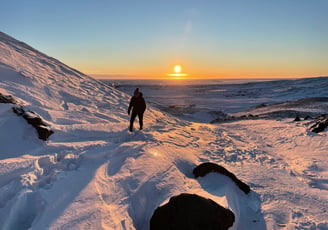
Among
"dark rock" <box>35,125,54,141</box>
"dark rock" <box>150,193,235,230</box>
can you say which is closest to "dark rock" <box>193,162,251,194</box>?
"dark rock" <box>150,193,235,230</box>

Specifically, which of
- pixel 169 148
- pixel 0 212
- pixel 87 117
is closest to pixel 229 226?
pixel 0 212

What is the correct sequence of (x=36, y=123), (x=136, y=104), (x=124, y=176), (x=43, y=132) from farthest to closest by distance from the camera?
(x=136, y=104) → (x=36, y=123) → (x=43, y=132) → (x=124, y=176)

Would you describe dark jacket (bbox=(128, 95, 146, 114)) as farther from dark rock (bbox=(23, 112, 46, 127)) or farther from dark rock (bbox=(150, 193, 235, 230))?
dark rock (bbox=(150, 193, 235, 230))

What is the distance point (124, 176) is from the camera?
213 inches

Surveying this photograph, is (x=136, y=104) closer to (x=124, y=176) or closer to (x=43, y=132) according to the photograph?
(x=43, y=132)

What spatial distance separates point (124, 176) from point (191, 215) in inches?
82.2

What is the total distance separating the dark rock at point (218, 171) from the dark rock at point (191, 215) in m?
1.71

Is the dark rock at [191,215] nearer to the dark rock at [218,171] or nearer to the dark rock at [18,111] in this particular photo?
the dark rock at [218,171]

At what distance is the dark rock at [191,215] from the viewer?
3.73m

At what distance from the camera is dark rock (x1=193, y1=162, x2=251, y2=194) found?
5.67 meters

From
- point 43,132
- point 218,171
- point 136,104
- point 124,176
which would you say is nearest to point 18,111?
point 43,132

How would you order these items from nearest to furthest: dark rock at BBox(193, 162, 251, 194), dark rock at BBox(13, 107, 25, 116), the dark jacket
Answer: dark rock at BBox(193, 162, 251, 194) → dark rock at BBox(13, 107, 25, 116) → the dark jacket

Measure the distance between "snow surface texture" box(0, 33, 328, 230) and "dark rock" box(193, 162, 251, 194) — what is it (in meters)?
0.12

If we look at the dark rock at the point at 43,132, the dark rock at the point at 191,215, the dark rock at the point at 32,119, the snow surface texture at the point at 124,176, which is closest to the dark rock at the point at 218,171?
the snow surface texture at the point at 124,176
